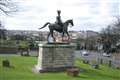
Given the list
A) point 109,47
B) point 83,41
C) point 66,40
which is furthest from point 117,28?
point 83,41

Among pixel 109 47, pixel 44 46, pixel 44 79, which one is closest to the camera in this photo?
pixel 44 79

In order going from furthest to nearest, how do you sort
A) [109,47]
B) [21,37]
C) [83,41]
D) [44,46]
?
[83,41]
[21,37]
[109,47]
[44,46]

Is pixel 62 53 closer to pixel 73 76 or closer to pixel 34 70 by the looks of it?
pixel 34 70

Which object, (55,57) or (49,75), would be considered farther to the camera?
(55,57)

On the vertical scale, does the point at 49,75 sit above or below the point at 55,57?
below

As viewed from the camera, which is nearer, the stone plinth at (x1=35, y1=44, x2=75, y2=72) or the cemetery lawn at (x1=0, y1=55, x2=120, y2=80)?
the cemetery lawn at (x1=0, y1=55, x2=120, y2=80)

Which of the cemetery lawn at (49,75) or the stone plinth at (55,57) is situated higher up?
the stone plinth at (55,57)

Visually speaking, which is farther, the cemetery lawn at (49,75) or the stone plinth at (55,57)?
the stone plinth at (55,57)

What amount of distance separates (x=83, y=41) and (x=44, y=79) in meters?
83.9

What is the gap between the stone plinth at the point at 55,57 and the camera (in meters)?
28.2

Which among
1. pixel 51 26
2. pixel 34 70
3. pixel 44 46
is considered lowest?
pixel 34 70

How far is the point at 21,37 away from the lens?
283ft

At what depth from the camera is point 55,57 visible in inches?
1124

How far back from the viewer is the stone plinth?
2822 centimetres
